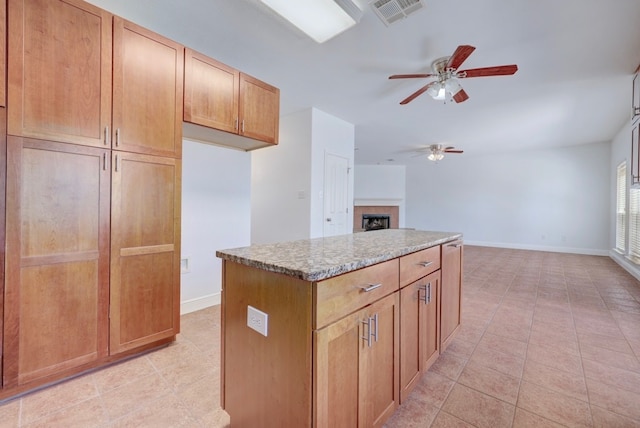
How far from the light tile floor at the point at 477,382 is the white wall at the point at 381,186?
6.10 meters

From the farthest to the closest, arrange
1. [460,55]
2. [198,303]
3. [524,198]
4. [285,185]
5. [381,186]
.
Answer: [381,186]
[524,198]
[285,185]
[198,303]
[460,55]

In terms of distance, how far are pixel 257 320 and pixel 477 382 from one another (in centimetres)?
154

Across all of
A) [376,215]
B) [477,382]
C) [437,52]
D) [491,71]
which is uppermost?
[437,52]

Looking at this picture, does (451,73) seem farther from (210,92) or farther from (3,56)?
(3,56)

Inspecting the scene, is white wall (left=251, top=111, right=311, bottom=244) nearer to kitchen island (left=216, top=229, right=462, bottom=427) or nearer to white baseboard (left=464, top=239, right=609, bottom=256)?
kitchen island (left=216, top=229, right=462, bottom=427)

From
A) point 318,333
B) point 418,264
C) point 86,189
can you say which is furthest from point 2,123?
point 418,264

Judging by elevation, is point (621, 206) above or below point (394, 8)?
below

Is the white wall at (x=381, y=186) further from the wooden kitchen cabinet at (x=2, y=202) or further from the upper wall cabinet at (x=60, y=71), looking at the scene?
the wooden kitchen cabinet at (x=2, y=202)

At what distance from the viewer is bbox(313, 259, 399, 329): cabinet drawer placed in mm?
946

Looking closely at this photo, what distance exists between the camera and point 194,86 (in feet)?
7.02

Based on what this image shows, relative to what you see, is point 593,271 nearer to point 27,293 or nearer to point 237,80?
point 237,80

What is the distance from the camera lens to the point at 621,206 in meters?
5.28

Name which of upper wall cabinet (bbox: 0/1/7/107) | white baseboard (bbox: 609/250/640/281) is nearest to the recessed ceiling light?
upper wall cabinet (bbox: 0/1/7/107)

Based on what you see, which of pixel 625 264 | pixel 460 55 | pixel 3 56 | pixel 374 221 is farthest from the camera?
pixel 374 221
